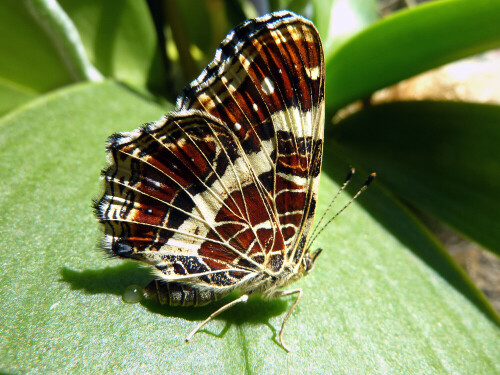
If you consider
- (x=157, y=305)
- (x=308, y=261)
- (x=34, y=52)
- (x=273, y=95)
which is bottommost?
(x=157, y=305)

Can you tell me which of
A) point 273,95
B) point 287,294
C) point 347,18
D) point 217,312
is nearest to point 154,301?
point 217,312

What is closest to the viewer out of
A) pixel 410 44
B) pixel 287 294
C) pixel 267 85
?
pixel 267 85

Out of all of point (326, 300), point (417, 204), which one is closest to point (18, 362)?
point (326, 300)

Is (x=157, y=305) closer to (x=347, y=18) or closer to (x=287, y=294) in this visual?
(x=287, y=294)

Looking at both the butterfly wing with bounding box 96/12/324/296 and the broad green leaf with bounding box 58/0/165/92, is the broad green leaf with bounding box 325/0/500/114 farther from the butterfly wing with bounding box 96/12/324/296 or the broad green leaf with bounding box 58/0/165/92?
the broad green leaf with bounding box 58/0/165/92

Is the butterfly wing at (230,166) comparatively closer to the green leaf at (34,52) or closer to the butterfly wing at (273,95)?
the butterfly wing at (273,95)

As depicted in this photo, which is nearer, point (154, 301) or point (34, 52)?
point (154, 301)

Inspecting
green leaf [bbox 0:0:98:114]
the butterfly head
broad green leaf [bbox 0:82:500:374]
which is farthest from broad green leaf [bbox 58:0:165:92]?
the butterfly head
